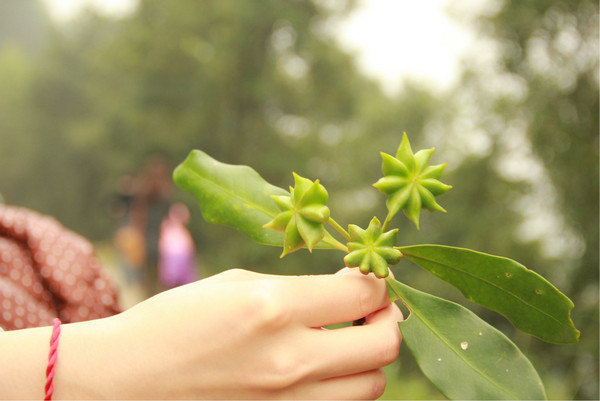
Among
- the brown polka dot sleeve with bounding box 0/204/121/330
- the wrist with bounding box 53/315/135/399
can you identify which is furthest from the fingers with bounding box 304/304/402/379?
the brown polka dot sleeve with bounding box 0/204/121/330

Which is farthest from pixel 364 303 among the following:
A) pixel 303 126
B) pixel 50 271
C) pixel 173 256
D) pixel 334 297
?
pixel 303 126

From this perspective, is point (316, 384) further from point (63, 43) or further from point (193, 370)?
point (63, 43)

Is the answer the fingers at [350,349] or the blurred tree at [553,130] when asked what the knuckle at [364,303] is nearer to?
the fingers at [350,349]

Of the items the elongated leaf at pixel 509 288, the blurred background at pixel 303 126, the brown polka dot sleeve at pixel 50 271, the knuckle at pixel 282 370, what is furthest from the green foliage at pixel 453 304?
the blurred background at pixel 303 126

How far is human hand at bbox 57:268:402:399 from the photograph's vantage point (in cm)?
55

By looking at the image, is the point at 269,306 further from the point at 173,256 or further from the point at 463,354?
the point at 173,256

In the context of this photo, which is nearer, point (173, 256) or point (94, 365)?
point (94, 365)

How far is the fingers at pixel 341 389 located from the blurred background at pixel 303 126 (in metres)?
3.30

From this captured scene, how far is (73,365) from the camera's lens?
0.58 meters

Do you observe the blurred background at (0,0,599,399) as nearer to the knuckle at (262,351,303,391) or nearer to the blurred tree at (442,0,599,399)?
the blurred tree at (442,0,599,399)

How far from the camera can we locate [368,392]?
603 millimetres

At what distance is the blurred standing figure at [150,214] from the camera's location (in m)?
5.14

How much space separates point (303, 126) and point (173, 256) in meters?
7.02

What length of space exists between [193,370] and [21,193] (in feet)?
57.4
